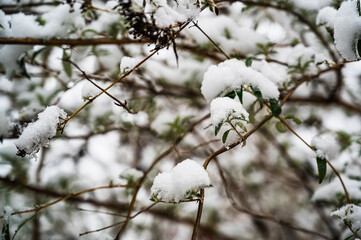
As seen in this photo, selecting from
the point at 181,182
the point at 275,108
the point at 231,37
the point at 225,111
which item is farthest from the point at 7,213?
the point at 231,37

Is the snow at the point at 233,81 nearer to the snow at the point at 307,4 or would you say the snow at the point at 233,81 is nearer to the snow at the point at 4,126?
the snow at the point at 307,4

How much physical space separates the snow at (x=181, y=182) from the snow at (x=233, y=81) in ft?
0.70

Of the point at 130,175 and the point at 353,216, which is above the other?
the point at 130,175

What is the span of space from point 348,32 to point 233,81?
0.28 metres

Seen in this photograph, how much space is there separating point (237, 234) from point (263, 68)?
188 centimetres

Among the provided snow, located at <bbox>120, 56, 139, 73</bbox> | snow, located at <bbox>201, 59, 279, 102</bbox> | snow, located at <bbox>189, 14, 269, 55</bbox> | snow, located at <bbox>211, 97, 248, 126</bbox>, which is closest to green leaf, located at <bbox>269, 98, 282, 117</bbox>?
snow, located at <bbox>201, 59, 279, 102</bbox>

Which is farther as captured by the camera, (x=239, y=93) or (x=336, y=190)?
(x=336, y=190)

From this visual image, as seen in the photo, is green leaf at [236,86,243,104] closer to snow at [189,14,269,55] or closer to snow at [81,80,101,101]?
snow at [81,80,101,101]

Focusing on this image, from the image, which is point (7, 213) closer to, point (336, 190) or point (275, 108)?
point (275, 108)

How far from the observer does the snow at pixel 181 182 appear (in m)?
0.51

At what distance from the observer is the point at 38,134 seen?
0.53m

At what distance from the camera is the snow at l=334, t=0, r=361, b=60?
0.57m

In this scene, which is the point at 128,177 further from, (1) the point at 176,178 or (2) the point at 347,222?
(2) the point at 347,222

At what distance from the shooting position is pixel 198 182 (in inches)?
20.1
